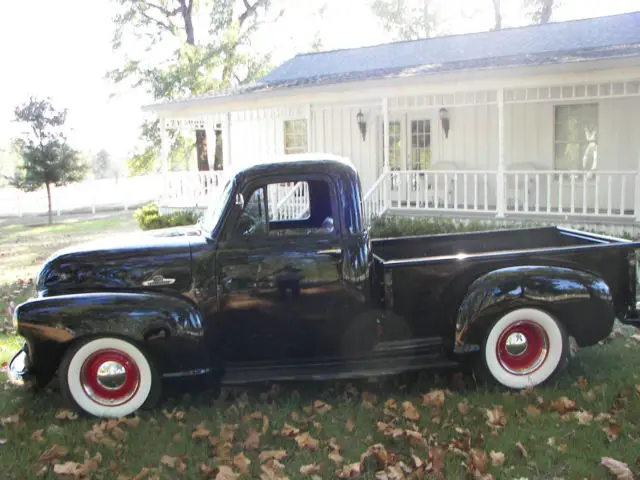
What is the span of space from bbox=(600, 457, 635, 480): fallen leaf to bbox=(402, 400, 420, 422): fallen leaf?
1251 millimetres

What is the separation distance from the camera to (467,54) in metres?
16.8

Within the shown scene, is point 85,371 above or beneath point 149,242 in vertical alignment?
beneath

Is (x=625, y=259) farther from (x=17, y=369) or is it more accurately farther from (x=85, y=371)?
(x=17, y=369)

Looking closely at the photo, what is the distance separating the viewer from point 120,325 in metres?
4.54

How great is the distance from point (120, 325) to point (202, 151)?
2201 cm

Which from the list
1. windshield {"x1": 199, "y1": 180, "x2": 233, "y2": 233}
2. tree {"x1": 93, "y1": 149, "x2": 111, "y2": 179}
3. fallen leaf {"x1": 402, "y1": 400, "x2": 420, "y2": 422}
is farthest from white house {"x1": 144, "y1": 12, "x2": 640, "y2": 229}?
tree {"x1": 93, "y1": 149, "x2": 111, "y2": 179}

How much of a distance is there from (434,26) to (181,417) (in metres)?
36.3

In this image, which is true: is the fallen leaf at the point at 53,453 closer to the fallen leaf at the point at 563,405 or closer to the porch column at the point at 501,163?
the fallen leaf at the point at 563,405

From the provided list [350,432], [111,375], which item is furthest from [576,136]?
[111,375]

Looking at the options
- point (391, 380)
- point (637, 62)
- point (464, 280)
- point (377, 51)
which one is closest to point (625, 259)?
point (464, 280)

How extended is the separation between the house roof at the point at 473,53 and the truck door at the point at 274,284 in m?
8.57

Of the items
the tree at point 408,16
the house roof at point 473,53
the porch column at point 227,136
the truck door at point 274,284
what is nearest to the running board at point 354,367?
the truck door at point 274,284

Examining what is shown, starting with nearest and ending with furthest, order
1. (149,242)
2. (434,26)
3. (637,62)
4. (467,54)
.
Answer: (149,242)
(637,62)
(467,54)
(434,26)

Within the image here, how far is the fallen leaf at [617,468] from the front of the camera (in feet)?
12.0
